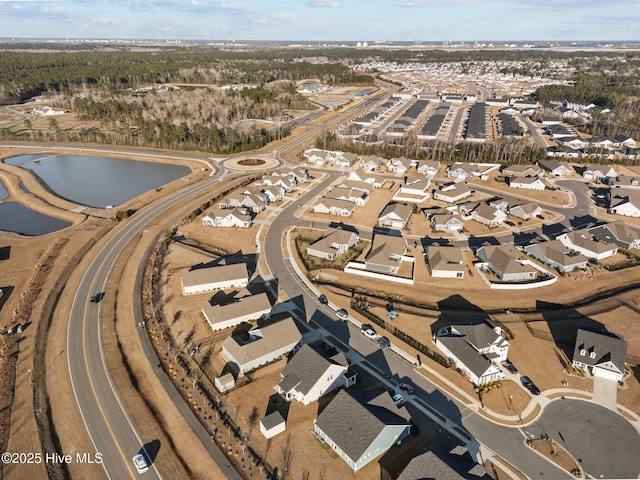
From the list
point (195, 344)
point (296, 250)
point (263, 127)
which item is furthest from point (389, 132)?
point (195, 344)

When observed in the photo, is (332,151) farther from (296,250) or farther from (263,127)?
(296,250)

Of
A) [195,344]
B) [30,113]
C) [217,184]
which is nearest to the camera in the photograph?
[195,344]

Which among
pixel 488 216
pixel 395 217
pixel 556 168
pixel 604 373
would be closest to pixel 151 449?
pixel 604 373

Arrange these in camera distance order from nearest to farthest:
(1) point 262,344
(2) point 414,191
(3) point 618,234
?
(1) point 262,344
(3) point 618,234
(2) point 414,191

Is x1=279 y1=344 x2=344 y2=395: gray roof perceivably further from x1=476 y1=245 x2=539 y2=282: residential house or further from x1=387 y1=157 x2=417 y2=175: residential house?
x1=387 y1=157 x2=417 y2=175: residential house

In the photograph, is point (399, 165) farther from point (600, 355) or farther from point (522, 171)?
point (600, 355)

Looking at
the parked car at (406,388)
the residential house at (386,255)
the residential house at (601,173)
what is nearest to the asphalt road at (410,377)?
the parked car at (406,388)
